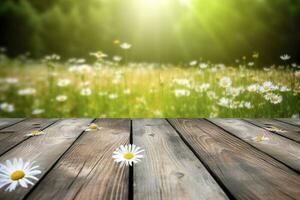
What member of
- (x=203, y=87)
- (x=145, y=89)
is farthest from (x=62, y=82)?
(x=203, y=87)

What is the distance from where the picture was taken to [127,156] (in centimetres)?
93

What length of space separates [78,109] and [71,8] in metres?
0.75

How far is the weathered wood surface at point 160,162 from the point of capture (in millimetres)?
687

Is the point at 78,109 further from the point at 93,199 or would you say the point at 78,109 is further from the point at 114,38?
the point at 93,199

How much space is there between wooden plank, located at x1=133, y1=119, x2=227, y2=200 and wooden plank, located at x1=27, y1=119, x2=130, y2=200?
0.14 ft

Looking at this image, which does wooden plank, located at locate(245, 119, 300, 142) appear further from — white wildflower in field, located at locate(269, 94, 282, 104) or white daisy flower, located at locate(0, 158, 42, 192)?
white daisy flower, located at locate(0, 158, 42, 192)

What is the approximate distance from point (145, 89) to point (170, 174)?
1659mm

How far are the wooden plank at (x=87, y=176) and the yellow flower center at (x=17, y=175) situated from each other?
2.0 inches

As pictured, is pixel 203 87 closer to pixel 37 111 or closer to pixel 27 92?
pixel 37 111

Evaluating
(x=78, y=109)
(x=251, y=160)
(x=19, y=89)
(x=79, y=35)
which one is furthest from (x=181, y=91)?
(x=251, y=160)

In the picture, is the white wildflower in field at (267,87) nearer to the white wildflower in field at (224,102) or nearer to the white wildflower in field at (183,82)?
the white wildflower in field at (224,102)

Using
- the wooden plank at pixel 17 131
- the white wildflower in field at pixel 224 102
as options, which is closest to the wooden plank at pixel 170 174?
the wooden plank at pixel 17 131

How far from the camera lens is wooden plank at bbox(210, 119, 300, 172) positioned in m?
0.96

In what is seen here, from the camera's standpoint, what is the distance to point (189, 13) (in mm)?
2521
